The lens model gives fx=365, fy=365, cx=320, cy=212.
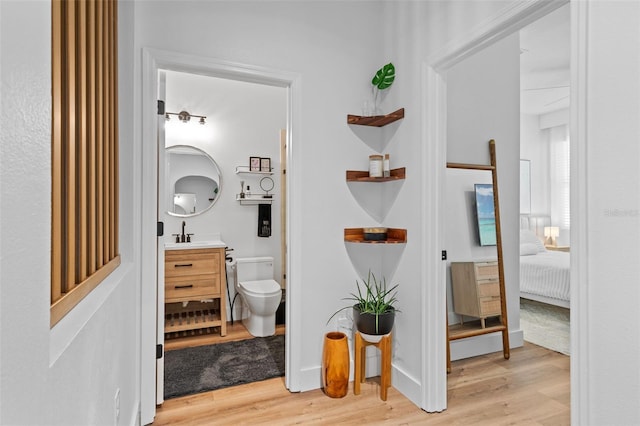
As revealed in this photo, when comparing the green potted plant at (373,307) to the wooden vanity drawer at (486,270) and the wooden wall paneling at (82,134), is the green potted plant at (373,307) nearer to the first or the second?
the wooden vanity drawer at (486,270)

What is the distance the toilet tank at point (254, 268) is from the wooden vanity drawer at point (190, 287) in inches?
14.5

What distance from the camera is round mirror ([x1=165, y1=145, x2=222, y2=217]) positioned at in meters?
3.80

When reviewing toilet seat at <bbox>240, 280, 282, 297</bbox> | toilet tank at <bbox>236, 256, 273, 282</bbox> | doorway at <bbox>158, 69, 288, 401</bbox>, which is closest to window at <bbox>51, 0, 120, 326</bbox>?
toilet seat at <bbox>240, 280, 282, 297</bbox>

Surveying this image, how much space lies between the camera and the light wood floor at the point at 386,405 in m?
2.06

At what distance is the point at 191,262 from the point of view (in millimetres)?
3326

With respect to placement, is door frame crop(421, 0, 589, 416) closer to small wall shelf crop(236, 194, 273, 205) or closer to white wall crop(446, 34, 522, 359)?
white wall crop(446, 34, 522, 359)

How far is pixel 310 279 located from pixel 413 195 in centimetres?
87

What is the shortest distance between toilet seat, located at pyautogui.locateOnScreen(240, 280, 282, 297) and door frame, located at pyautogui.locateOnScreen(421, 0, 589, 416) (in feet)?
5.12

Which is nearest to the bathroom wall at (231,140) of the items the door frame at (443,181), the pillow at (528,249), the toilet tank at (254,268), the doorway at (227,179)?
the doorway at (227,179)

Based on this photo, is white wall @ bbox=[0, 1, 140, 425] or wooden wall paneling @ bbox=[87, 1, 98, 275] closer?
white wall @ bbox=[0, 1, 140, 425]

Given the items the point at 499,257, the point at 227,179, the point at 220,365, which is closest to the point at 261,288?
the point at 220,365

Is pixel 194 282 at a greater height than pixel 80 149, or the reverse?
pixel 80 149

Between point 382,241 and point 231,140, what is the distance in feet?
7.50

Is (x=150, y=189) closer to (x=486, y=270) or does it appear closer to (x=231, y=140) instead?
(x=231, y=140)
